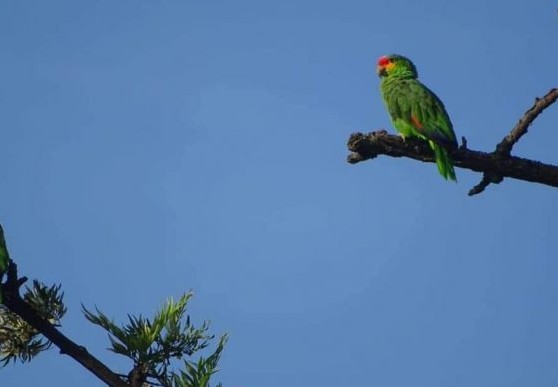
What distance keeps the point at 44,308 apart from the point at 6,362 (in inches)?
23.4

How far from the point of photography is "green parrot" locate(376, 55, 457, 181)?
5980 mm

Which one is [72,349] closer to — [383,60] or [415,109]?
[415,109]

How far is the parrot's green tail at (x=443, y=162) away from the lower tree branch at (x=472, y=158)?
26 cm

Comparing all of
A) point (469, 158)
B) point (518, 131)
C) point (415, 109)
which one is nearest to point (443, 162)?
point (469, 158)

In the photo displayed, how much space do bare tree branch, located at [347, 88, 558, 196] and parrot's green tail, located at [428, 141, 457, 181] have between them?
0.87 ft

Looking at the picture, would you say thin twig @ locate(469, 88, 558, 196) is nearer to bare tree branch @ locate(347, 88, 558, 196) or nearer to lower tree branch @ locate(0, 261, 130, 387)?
bare tree branch @ locate(347, 88, 558, 196)

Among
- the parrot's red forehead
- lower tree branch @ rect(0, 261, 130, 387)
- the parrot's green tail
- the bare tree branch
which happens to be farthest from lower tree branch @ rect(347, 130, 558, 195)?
the parrot's red forehead

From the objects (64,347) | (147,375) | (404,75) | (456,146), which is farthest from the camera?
(404,75)

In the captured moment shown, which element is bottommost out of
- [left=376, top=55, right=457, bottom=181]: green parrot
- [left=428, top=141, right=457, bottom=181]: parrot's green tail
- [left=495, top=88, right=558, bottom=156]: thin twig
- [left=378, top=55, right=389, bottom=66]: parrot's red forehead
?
[left=495, top=88, right=558, bottom=156]: thin twig

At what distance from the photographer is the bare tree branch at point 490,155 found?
479 centimetres

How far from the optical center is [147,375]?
3.96 m

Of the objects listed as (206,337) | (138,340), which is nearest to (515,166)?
(206,337)

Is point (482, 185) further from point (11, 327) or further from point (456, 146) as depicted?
point (11, 327)

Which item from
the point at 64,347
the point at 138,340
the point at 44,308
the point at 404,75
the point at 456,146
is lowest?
the point at 64,347
